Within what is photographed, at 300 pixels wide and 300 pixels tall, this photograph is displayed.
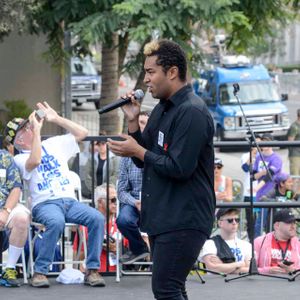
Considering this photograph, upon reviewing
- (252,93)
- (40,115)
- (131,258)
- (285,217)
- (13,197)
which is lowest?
(131,258)

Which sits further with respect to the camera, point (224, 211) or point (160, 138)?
point (224, 211)

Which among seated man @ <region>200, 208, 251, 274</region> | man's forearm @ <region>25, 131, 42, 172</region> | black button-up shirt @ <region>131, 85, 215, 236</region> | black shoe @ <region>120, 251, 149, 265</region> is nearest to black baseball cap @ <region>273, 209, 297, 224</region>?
seated man @ <region>200, 208, 251, 274</region>

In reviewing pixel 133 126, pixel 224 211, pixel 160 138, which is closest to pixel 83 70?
pixel 224 211

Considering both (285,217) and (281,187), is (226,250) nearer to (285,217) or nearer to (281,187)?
(285,217)

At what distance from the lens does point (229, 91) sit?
24688mm

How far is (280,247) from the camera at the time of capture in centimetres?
809

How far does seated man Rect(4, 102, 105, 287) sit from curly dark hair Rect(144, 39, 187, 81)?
2399 mm

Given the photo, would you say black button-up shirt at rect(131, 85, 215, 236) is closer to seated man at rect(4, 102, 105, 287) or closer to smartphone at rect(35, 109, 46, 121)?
seated man at rect(4, 102, 105, 287)

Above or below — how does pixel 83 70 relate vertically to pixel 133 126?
above

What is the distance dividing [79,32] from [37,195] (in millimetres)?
6435

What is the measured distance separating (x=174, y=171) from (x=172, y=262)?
52cm

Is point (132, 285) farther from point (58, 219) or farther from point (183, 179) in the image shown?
point (183, 179)

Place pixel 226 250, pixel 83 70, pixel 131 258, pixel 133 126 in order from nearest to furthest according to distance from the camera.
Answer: pixel 133 126 → pixel 131 258 → pixel 226 250 → pixel 83 70

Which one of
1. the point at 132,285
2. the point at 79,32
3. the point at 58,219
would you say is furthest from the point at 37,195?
the point at 79,32
